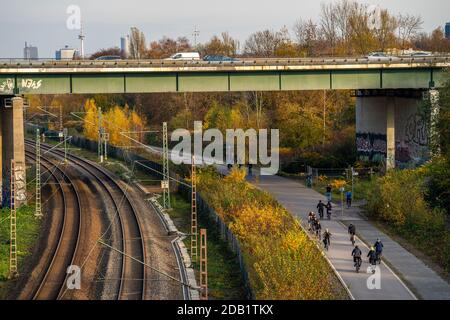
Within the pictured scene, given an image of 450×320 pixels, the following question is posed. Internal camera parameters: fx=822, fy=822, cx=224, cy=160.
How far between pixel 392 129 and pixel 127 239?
25.2m

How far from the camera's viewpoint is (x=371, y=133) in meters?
60.1

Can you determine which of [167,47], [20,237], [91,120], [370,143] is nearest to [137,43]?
[167,47]

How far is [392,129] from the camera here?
55.4 meters

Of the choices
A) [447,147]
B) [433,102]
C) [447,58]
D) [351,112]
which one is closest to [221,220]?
[447,147]

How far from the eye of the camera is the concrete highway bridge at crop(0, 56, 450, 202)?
47719 millimetres

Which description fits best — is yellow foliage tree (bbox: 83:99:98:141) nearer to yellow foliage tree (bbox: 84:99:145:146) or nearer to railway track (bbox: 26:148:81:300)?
yellow foliage tree (bbox: 84:99:145:146)

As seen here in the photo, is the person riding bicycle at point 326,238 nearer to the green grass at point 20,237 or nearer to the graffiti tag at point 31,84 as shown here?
the green grass at point 20,237

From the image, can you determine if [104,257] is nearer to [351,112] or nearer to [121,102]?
[351,112]

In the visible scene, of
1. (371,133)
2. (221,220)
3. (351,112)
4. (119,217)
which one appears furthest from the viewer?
(351,112)

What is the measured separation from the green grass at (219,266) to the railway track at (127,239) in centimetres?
221

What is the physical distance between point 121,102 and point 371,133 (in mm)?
49607

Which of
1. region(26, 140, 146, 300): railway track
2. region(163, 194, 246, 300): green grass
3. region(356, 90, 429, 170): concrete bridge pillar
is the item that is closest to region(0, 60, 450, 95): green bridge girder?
region(356, 90, 429, 170): concrete bridge pillar

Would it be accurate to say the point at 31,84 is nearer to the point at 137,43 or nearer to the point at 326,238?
the point at 326,238

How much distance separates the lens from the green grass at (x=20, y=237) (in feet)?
96.8
